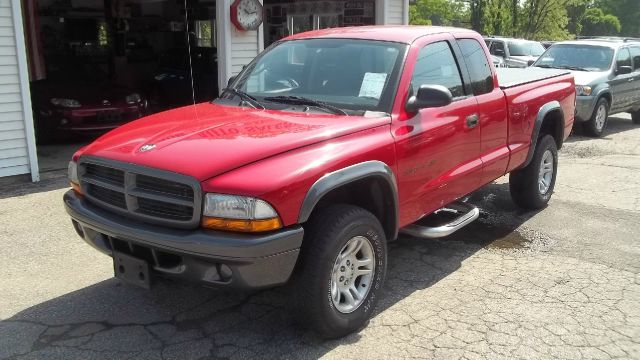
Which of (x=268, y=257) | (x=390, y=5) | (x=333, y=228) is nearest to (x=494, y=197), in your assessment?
(x=333, y=228)

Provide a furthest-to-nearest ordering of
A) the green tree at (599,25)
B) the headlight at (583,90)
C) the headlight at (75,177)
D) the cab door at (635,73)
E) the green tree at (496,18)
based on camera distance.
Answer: the green tree at (599,25)
the green tree at (496,18)
the cab door at (635,73)
the headlight at (583,90)
the headlight at (75,177)

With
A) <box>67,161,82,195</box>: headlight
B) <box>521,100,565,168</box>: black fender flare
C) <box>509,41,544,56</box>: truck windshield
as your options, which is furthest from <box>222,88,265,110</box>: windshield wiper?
<box>509,41,544,56</box>: truck windshield

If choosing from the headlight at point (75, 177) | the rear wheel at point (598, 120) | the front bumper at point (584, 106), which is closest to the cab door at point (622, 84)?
the rear wheel at point (598, 120)

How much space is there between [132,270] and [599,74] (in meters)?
10.6

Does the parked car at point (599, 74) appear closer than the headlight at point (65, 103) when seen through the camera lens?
No

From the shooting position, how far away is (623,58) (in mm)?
11961

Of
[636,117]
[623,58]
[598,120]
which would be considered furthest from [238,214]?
[636,117]

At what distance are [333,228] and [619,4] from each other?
9395 cm

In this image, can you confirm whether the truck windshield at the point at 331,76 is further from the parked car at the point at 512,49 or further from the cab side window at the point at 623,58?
the parked car at the point at 512,49

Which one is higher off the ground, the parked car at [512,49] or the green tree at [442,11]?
the green tree at [442,11]

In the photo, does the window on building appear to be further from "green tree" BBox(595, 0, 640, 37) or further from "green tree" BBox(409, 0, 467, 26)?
"green tree" BBox(595, 0, 640, 37)

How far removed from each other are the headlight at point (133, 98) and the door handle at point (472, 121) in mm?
6839

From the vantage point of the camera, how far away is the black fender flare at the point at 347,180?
320cm

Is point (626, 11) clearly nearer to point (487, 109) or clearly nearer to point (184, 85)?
point (184, 85)
